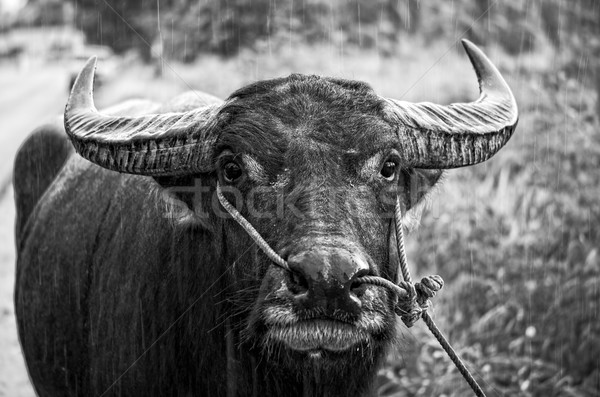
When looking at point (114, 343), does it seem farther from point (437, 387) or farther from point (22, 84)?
point (22, 84)

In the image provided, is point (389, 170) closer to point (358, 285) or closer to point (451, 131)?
point (451, 131)

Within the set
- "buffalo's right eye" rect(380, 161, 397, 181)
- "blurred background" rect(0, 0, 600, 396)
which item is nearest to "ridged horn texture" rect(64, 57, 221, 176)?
"buffalo's right eye" rect(380, 161, 397, 181)

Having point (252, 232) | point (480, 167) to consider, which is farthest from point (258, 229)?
point (480, 167)

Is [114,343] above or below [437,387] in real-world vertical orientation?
above

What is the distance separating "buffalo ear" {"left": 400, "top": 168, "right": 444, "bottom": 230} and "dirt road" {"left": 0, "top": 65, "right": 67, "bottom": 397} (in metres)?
3.74

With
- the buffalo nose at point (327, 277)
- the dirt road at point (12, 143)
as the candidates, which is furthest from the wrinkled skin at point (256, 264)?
the dirt road at point (12, 143)

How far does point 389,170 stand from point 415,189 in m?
0.47

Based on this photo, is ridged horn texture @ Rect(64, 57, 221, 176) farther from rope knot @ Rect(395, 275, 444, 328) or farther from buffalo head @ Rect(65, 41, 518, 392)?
rope knot @ Rect(395, 275, 444, 328)

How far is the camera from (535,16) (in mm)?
12055

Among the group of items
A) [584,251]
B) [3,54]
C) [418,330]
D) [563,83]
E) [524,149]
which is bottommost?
[3,54]

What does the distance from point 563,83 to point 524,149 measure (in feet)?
2.53

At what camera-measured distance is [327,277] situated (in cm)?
278

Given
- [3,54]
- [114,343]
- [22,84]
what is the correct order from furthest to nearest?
[3,54], [22,84], [114,343]

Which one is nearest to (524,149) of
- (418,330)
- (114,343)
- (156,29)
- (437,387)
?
(418,330)
